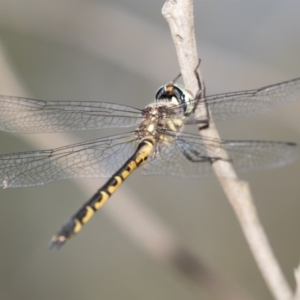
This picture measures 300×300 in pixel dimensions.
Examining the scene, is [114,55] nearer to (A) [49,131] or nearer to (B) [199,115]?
(A) [49,131]

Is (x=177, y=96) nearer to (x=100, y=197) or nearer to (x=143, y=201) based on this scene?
(x=100, y=197)

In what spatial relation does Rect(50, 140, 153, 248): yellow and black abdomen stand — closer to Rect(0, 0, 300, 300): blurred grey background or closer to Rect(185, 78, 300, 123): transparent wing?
Rect(185, 78, 300, 123): transparent wing

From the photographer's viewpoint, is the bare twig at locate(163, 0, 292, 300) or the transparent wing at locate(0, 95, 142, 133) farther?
the transparent wing at locate(0, 95, 142, 133)

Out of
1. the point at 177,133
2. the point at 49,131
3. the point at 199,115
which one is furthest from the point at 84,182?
the point at 199,115

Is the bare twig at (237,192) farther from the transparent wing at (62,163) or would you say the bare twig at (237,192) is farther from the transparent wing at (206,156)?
the transparent wing at (62,163)

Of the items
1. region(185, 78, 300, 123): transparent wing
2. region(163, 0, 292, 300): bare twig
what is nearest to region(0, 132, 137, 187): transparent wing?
region(185, 78, 300, 123): transparent wing

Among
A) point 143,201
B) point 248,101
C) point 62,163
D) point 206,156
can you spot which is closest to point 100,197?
point 62,163

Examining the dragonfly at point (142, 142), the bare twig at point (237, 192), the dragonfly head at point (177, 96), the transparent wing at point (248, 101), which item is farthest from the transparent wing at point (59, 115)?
the bare twig at point (237, 192)

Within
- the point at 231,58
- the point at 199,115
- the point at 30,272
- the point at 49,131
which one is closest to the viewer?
the point at 199,115
